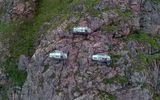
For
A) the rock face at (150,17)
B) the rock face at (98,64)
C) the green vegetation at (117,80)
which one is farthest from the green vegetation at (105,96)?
the rock face at (150,17)

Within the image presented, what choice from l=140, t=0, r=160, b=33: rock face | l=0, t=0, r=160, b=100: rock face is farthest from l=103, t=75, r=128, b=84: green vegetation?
l=140, t=0, r=160, b=33: rock face

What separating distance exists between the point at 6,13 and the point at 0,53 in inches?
214

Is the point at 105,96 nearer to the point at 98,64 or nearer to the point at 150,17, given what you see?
the point at 98,64

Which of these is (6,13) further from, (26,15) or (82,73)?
(82,73)

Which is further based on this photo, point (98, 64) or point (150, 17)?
point (150, 17)

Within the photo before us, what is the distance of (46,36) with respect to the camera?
59094mm

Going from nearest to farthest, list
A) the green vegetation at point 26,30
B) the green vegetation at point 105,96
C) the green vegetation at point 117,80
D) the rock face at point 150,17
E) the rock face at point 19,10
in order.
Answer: the green vegetation at point 105,96 < the green vegetation at point 117,80 < the rock face at point 150,17 < the green vegetation at point 26,30 < the rock face at point 19,10

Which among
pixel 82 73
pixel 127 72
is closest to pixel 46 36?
pixel 82 73

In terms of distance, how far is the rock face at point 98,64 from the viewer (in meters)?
54.1

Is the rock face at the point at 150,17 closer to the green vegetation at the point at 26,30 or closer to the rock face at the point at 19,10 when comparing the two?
the green vegetation at the point at 26,30

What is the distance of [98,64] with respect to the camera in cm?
5531

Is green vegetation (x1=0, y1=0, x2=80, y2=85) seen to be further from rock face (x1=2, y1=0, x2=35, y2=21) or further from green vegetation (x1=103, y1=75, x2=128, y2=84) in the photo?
green vegetation (x1=103, y1=75, x2=128, y2=84)

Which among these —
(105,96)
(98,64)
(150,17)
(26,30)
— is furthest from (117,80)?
(26,30)

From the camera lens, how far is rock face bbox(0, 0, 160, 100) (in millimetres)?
54094
